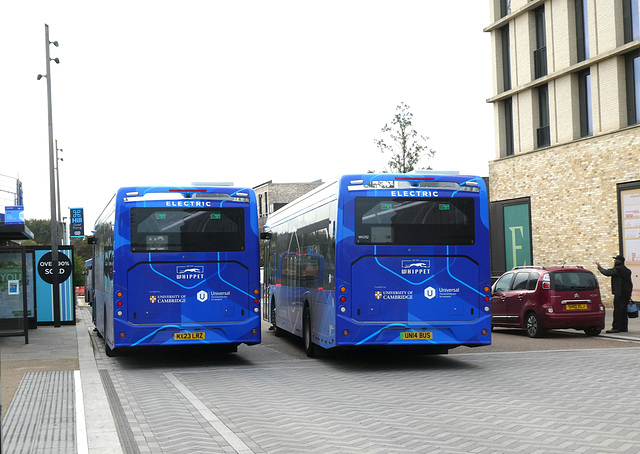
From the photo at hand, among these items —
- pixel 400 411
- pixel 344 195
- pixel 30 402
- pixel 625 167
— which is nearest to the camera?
pixel 400 411

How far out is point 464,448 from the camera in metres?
6.82

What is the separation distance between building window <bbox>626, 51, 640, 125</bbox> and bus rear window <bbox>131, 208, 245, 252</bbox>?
715 inches

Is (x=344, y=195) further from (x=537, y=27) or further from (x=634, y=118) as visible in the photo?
(x=537, y=27)

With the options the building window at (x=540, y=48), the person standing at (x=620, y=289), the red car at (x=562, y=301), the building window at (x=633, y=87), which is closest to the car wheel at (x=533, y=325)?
the red car at (x=562, y=301)

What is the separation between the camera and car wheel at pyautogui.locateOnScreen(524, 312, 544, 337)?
60.1ft

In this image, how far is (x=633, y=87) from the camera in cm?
2716

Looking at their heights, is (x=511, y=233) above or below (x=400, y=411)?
above

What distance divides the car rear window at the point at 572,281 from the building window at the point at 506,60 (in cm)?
1787

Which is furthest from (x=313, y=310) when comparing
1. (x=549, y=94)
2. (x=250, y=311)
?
(x=549, y=94)

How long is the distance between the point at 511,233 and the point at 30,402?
26.7m

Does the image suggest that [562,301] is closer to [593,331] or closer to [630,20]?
[593,331]

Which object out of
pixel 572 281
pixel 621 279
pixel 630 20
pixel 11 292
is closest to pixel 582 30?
pixel 630 20

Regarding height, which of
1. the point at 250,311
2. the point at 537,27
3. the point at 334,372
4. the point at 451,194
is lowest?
the point at 334,372

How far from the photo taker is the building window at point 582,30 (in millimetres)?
29312
